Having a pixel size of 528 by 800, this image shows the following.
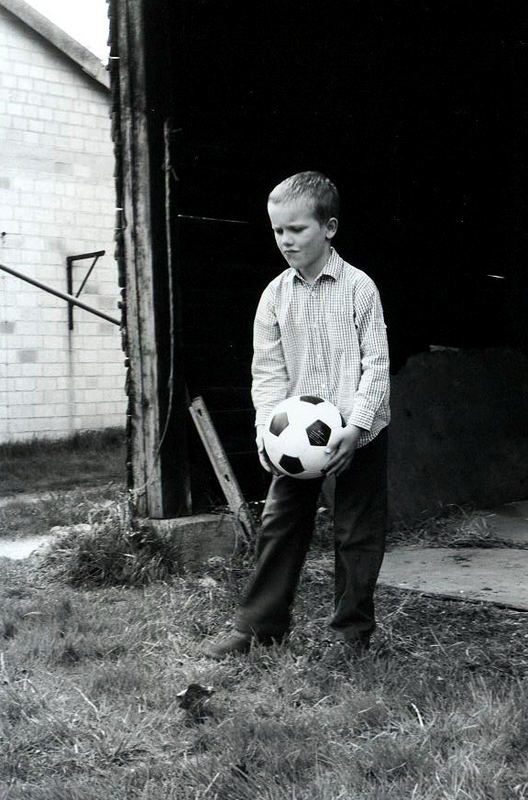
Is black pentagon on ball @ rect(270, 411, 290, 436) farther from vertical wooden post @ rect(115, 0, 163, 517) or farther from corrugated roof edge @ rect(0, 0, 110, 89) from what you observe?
corrugated roof edge @ rect(0, 0, 110, 89)

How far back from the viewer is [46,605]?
3705 millimetres

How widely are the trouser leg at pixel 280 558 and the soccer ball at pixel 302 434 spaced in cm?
12

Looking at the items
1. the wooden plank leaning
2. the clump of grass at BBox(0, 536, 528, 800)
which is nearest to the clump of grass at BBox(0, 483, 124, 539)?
the wooden plank leaning

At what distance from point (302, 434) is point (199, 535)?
1765mm

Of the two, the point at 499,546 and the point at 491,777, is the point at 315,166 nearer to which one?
the point at 499,546

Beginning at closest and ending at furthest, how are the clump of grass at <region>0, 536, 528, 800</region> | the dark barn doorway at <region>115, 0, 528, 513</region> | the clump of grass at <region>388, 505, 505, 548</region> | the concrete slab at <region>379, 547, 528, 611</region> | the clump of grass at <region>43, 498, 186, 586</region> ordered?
the clump of grass at <region>0, 536, 528, 800</region>, the concrete slab at <region>379, 547, 528, 611</region>, the clump of grass at <region>43, 498, 186, 586</region>, the dark barn doorway at <region>115, 0, 528, 513</region>, the clump of grass at <region>388, 505, 505, 548</region>

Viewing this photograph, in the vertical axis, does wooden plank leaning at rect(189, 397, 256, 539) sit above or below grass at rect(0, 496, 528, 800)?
above

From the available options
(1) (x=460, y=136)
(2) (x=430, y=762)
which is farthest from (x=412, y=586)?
(1) (x=460, y=136)

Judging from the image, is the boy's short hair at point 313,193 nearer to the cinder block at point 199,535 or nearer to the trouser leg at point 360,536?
the trouser leg at point 360,536

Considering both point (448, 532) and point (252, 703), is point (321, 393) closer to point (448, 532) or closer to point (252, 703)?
point (252, 703)

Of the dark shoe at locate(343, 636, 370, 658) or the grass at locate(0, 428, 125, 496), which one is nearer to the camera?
the dark shoe at locate(343, 636, 370, 658)

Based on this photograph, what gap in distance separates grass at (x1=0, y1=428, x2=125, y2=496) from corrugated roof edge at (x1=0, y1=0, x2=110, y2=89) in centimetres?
401

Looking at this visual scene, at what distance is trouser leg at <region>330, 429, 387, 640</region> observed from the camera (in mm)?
3080

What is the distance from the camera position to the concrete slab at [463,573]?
4026mm
